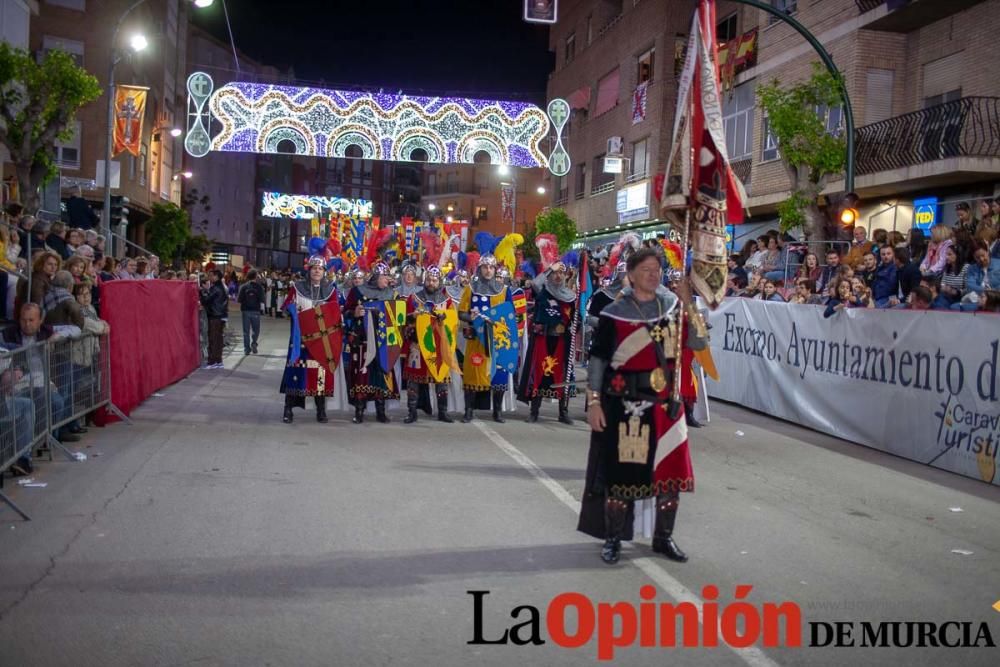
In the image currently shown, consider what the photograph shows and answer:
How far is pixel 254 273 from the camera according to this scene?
71.5 feet

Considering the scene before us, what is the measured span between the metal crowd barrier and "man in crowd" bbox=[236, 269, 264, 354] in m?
10.6

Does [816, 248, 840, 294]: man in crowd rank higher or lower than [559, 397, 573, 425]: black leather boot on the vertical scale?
higher

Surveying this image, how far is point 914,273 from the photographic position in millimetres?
14164

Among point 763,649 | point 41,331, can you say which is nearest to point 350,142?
point 41,331

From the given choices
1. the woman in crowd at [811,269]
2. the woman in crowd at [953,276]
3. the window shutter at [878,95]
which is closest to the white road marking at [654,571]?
the woman in crowd at [953,276]

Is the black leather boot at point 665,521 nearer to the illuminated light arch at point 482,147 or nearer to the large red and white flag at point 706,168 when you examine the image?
the large red and white flag at point 706,168

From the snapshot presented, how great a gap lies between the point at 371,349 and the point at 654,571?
22.7 ft

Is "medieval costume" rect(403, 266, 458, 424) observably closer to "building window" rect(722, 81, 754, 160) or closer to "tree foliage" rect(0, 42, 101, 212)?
"tree foliage" rect(0, 42, 101, 212)

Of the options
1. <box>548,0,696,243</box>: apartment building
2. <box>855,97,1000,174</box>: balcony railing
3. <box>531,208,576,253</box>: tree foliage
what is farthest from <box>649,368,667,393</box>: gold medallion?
<box>531,208,576,253</box>: tree foliage

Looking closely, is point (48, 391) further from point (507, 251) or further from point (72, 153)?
point (72, 153)

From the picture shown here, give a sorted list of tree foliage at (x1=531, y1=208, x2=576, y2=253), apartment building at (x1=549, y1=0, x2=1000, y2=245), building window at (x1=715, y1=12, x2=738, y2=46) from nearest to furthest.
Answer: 1. apartment building at (x1=549, y1=0, x2=1000, y2=245)
2. building window at (x1=715, y1=12, x2=738, y2=46)
3. tree foliage at (x1=531, y1=208, x2=576, y2=253)

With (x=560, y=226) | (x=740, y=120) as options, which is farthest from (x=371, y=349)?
(x=560, y=226)

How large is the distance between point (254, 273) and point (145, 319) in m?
8.10

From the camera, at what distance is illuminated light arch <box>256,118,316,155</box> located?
23516 mm
